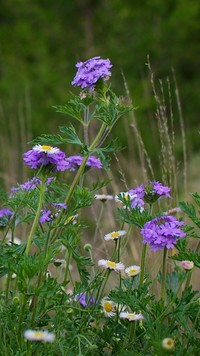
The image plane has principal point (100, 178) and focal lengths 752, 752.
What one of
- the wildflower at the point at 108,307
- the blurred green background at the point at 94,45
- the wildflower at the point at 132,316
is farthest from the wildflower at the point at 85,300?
the blurred green background at the point at 94,45

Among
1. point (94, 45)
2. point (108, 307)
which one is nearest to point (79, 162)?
point (108, 307)

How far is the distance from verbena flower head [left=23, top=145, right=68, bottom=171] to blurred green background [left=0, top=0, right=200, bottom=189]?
625cm

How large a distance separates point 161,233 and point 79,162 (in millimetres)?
454

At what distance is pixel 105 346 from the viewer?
76.2 inches

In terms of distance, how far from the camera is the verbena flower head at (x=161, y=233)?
71.1 inches

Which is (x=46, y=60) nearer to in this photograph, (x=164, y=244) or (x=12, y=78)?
(x=12, y=78)

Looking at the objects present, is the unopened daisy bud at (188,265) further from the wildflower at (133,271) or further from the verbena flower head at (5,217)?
the verbena flower head at (5,217)

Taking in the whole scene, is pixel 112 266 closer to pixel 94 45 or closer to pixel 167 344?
pixel 167 344

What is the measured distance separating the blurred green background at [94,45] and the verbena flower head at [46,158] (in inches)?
246

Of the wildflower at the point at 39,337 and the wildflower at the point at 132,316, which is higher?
the wildflower at the point at 39,337

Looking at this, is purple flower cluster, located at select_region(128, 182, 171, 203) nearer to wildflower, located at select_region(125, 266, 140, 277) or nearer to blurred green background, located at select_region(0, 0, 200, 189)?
wildflower, located at select_region(125, 266, 140, 277)

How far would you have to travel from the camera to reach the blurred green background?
8.50 meters

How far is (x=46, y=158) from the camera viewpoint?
6.22ft

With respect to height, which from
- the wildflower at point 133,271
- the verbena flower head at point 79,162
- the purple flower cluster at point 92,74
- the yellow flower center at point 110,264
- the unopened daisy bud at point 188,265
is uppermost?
the purple flower cluster at point 92,74
